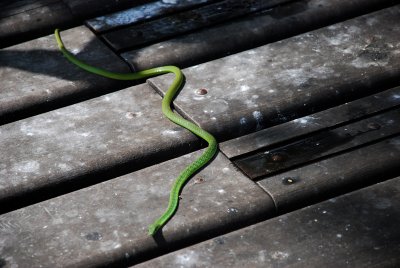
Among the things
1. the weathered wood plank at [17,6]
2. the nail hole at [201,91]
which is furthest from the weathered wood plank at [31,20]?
the nail hole at [201,91]

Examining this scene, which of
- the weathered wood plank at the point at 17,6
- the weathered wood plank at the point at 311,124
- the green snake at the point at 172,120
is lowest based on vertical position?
the weathered wood plank at the point at 311,124

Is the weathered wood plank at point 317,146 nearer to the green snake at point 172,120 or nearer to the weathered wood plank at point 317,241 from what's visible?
the green snake at point 172,120

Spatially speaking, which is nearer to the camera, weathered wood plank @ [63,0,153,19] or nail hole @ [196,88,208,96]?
nail hole @ [196,88,208,96]

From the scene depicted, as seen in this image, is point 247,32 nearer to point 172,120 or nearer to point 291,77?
point 291,77

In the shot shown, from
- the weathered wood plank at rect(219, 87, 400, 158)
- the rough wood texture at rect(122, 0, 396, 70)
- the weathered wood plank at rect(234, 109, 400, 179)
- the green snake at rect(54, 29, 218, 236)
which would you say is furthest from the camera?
the rough wood texture at rect(122, 0, 396, 70)

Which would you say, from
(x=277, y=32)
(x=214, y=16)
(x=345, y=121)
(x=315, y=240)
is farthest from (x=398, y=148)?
(x=214, y=16)

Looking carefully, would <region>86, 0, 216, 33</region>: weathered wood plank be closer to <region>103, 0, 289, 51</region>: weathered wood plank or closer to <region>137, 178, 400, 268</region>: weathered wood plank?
<region>103, 0, 289, 51</region>: weathered wood plank

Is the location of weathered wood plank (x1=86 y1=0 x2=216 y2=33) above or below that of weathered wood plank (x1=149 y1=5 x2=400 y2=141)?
above

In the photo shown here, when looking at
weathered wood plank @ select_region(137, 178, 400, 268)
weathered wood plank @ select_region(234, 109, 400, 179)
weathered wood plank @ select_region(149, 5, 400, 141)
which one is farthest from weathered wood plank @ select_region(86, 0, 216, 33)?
weathered wood plank @ select_region(137, 178, 400, 268)
